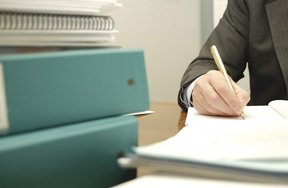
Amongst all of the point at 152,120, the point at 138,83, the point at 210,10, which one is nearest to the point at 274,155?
the point at 138,83

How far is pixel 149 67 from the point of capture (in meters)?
1.87

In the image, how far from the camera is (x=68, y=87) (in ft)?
1.11

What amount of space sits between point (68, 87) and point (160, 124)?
13.4 inches

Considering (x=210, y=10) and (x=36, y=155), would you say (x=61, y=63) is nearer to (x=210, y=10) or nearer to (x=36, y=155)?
(x=36, y=155)

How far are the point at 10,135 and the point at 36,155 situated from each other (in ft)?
0.12

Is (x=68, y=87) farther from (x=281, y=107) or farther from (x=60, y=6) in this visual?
(x=281, y=107)

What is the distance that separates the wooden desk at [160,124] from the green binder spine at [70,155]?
0.16 m

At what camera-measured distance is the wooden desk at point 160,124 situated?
0.55 m

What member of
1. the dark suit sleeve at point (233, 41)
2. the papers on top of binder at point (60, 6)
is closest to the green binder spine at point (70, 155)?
the papers on top of binder at point (60, 6)

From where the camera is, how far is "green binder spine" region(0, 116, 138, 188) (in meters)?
0.30

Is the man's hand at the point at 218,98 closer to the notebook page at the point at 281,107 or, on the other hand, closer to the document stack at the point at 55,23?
the notebook page at the point at 281,107

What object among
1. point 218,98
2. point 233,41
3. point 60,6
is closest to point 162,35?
point 233,41

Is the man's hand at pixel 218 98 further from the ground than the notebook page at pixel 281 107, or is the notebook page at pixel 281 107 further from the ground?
the man's hand at pixel 218 98

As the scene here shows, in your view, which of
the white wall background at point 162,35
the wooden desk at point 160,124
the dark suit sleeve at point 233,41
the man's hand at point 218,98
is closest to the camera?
the wooden desk at point 160,124
